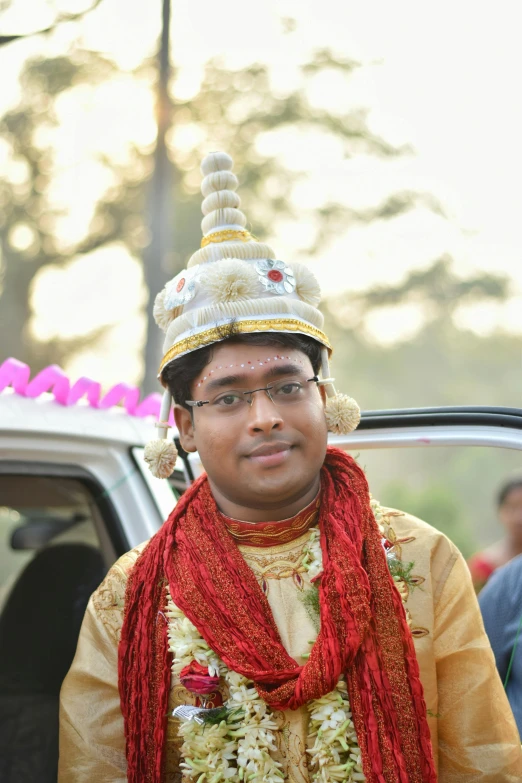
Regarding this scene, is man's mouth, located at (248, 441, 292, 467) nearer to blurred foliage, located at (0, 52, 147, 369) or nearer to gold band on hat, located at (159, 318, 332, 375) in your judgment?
gold band on hat, located at (159, 318, 332, 375)

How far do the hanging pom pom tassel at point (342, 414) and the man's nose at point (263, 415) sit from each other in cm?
23

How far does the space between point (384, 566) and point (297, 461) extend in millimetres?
370

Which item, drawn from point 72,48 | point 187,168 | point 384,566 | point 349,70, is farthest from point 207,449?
point 349,70

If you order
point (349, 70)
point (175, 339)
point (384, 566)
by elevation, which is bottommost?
point (384, 566)

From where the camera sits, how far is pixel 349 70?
1430 cm

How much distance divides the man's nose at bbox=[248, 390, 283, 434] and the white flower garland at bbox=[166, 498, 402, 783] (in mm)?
614

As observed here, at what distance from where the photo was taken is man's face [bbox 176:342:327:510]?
2344 millimetres

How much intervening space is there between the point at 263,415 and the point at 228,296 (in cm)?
37

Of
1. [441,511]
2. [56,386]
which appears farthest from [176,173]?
[56,386]

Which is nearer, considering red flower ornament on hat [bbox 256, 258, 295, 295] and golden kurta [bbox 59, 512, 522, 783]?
golden kurta [bbox 59, 512, 522, 783]

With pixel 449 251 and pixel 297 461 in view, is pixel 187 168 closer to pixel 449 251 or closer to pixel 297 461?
pixel 449 251

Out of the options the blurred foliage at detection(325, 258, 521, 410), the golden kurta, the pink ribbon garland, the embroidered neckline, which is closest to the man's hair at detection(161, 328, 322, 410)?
the embroidered neckline

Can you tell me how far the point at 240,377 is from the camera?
7.89 feet

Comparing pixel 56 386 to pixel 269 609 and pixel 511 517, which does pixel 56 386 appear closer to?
pixel 269 609
